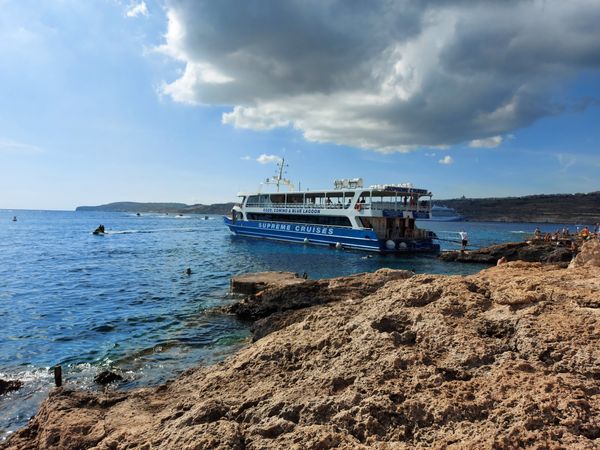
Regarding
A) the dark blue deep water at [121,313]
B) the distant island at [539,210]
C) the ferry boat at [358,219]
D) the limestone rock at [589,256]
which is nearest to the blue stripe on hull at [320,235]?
the ferry boat at [358,219]

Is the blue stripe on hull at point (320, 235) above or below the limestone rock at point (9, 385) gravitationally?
above

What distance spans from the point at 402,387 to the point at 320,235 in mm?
34424

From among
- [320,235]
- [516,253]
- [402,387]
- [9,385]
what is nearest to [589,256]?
[402,387]

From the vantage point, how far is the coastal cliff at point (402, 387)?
298cm

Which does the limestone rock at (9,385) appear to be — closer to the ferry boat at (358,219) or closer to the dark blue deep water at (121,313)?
the dark blue deep water at (121,313)

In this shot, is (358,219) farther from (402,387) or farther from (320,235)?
(402,387)

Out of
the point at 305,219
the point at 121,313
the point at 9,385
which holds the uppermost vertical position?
the point at 305,219

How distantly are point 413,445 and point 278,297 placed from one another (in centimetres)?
944

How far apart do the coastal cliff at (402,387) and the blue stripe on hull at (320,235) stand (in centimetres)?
2850

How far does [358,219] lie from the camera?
35.1 meters

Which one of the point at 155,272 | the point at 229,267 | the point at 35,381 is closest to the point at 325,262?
the point at 229,267

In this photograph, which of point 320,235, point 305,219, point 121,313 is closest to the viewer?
point 121,313

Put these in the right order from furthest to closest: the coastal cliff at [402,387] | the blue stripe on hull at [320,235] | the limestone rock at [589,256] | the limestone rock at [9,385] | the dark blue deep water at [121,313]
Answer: the blue stripe on hull at [320,235]
the dark blue deep water at [121,313]
the limestone rock at [589,256]
the limestone rock at [9,385]
the coastal cliff at [402,387]

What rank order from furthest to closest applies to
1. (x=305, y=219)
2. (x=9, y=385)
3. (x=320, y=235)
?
(x=305, y=219)
(x=320, y=235)
(x=9, y=385)
